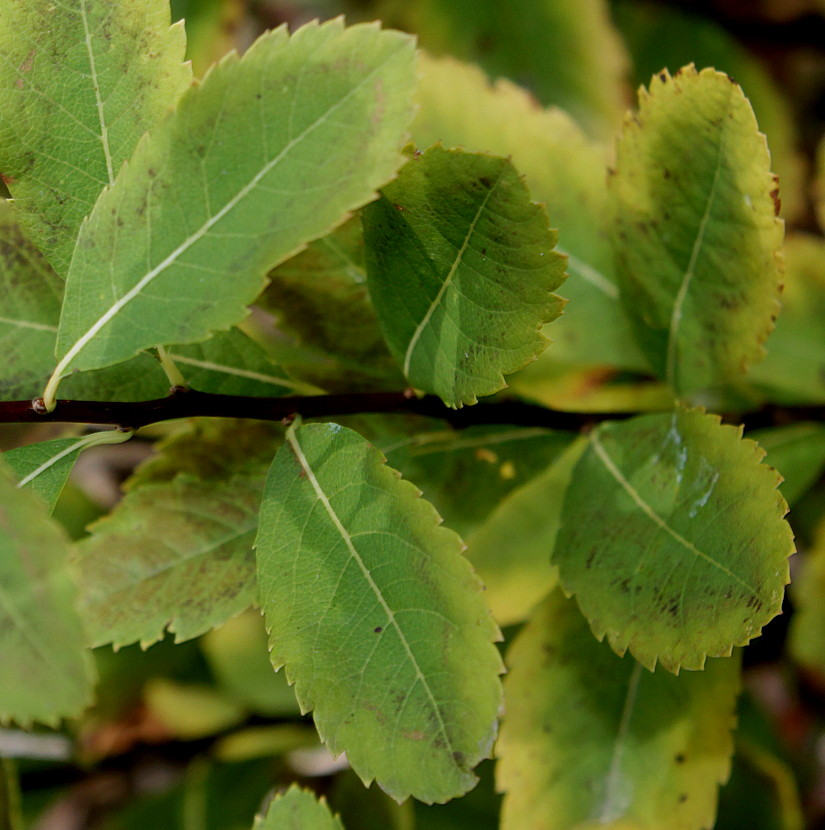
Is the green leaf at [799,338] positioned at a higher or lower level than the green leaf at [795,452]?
higher

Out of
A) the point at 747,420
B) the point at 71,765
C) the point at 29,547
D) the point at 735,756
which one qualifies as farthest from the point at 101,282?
the point at 735,756

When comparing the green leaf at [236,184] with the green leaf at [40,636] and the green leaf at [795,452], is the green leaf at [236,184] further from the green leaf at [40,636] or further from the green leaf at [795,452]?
the green leaf at [795,452]

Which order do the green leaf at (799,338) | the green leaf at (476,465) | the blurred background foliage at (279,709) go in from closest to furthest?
the green leaf at (476,465), the green leaf at (799,338), the blurred background foliage at (279,709)

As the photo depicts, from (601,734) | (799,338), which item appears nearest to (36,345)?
(601,734)

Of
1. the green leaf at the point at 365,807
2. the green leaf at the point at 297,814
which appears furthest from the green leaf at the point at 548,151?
the green leaf at the point at 365,807

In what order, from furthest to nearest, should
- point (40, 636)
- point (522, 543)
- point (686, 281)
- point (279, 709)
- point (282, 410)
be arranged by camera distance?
point (279, 709), point (522, 543), point (686, 281), point (282, 410), point (40, 636)

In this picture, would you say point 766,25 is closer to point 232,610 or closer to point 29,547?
point 232,610

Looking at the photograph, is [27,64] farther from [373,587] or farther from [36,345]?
[373,587]
